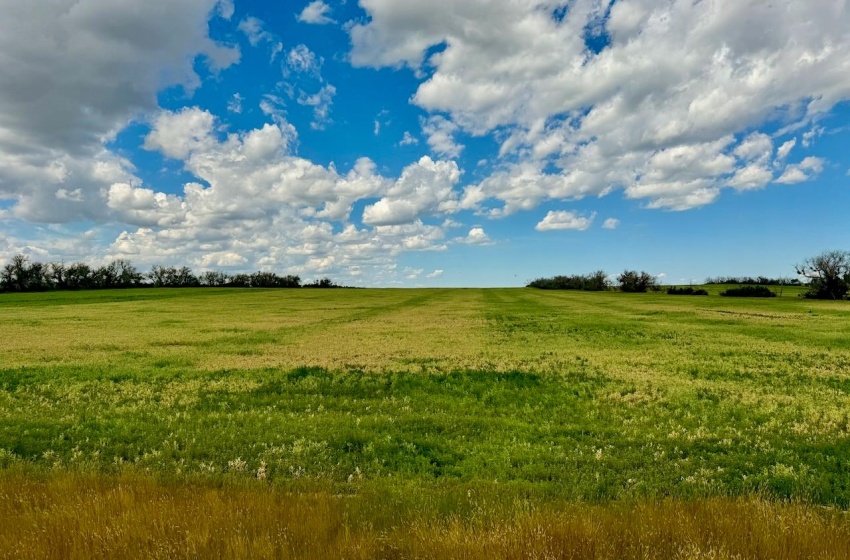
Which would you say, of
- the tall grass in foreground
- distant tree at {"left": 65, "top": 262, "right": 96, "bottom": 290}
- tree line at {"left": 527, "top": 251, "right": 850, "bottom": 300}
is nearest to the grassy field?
the tall grass in foreground

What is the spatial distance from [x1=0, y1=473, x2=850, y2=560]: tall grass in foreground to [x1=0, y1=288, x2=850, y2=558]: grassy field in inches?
1.9

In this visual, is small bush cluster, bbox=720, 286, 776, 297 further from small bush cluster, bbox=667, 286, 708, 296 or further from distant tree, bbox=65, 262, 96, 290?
distant tree, bbox=65, 262, 96, 290

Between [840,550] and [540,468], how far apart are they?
4942 millimetres

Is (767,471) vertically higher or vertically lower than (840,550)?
lower

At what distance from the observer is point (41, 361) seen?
2375 cm

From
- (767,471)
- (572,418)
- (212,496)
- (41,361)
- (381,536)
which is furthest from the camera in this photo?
(41,361)

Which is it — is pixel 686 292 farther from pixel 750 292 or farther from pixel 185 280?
pixel 185 280

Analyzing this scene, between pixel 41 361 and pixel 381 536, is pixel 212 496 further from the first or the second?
pixel 41 361

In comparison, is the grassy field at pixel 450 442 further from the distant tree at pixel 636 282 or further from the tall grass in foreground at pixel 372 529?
the distant tree at pixel 636 282

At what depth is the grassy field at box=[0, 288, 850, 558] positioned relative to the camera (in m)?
6.43

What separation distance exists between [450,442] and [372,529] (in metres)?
5.49

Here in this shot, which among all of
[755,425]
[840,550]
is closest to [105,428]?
[840,550]

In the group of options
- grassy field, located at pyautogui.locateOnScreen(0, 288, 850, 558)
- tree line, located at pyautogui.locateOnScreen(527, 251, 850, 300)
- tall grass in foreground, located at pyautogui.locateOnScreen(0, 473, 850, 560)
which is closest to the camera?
tall grass in foreground, located at pyautogui.locateOnScreen(0, 473, 850, 560)

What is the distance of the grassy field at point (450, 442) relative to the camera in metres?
6.43
